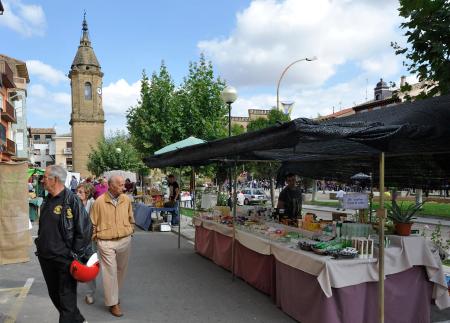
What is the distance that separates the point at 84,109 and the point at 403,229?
67060 millimetres

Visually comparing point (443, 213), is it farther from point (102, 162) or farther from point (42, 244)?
point (102, 162)

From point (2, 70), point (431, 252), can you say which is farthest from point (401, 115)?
point (2, 70)

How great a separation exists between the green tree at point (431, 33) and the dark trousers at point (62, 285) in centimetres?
571

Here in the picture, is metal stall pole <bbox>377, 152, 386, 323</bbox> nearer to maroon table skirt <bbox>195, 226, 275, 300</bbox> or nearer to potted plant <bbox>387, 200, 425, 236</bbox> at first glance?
potted plant <bbox>387, 200, 425, 236</bbox>

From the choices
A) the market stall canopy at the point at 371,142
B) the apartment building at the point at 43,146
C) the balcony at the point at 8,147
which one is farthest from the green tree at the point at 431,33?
the apartment building at the point at 43,146

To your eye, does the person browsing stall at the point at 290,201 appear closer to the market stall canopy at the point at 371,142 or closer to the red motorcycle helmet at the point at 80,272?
the market stall canopy at the point at 371,142

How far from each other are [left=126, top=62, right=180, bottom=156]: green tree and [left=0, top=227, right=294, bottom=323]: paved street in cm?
1247

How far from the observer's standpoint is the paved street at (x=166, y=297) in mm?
5152

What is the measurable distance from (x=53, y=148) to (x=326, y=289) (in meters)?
106

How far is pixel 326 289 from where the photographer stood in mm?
4184

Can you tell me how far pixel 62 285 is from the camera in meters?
3.86

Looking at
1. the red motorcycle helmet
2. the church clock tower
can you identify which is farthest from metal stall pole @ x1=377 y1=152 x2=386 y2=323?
the church clock tower

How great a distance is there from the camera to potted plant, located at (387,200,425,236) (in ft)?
16.0

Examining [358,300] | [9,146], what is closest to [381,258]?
[358,300]
